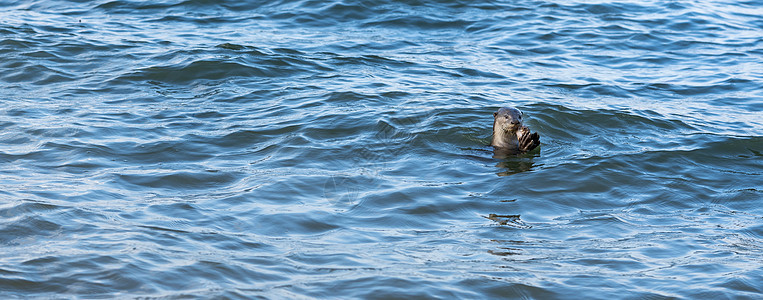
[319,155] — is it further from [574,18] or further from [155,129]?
[574,18]

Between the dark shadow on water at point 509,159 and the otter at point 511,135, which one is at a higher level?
the otter at point 511,135

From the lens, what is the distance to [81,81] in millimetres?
10797

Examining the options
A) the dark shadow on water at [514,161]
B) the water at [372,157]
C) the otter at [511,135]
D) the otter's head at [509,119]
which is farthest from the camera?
the otter's head at [509,119]

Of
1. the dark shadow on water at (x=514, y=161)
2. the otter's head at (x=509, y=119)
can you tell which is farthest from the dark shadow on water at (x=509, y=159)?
the otter's head at (x=509, y=119)

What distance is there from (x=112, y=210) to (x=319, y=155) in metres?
2.50

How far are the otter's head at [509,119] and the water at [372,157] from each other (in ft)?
1.18

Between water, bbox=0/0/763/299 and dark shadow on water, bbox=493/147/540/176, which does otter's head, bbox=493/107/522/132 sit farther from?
water, bbox=0/0/763/299

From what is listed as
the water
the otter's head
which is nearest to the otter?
the otter's head

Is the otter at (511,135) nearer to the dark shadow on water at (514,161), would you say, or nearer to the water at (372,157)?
the dark shadow on water at (514,161)

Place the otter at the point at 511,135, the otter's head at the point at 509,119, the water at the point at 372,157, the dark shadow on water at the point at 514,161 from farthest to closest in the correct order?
the otter's head at the point at 509,119, the otter at the point at 511,135, the dark shadow on water at the point at 514,161, the water at the point at 372,157

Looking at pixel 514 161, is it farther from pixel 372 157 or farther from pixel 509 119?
pixel 372 157

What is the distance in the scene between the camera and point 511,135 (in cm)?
861

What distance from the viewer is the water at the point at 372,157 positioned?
17.4ft

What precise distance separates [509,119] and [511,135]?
338 millimetres
